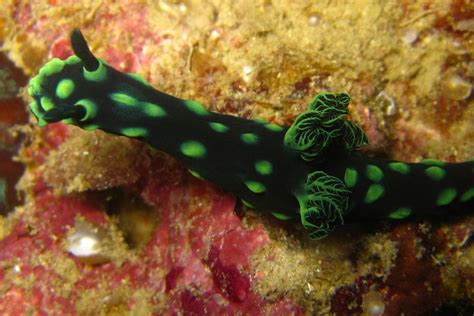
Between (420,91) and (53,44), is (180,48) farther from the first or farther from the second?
(420,91)

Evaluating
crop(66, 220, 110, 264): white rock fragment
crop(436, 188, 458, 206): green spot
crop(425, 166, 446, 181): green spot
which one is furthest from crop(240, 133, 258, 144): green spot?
crop(66, 220, 110, 264): white rock fragment

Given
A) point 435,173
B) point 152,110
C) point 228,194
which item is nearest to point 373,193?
point 435,173

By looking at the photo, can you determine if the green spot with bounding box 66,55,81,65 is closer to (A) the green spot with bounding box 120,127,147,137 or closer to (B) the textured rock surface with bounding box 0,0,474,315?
(A) the green spot with bounding box 120,127,147,137

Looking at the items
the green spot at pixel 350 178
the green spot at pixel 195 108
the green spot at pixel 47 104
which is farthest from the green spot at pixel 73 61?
the green spot at pixel 350 178

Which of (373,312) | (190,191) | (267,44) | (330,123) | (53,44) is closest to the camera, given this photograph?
(330,123)

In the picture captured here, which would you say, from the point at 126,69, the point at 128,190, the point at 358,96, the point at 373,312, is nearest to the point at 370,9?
the point at 358,96

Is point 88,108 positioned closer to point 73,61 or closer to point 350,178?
point 73,61
